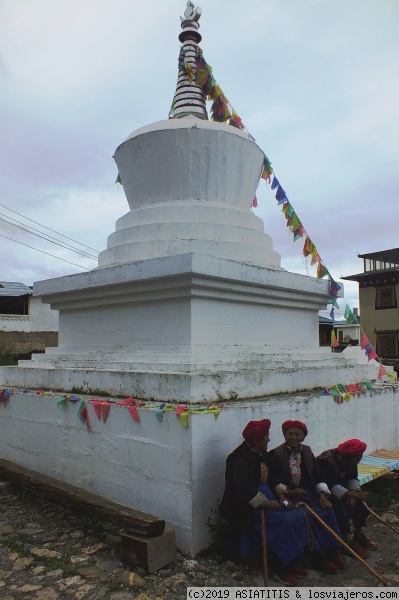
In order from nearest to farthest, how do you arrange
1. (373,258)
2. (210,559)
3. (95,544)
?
(210,559) → (95,544) → (373,258)

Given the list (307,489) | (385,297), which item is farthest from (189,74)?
(385,297)

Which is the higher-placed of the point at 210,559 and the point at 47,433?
the point at 47,433

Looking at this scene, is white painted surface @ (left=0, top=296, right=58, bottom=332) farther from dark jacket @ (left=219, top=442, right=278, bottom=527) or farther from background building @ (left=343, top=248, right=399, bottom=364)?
dark jacket @ (left=219, top=442, right=278, bottom=527)

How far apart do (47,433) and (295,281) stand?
9.57 ft

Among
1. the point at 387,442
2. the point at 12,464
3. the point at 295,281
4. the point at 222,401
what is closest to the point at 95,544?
the point at 222,401

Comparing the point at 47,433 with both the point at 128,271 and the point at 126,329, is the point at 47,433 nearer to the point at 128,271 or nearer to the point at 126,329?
the point at 126,329

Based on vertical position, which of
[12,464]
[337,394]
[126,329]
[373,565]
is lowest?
[373,565]

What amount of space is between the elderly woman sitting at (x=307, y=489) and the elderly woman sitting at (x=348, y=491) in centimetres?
12

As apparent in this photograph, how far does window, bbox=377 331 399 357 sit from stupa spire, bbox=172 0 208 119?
2143cm

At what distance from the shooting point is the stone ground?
2.91 m

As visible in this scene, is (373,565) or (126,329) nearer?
(373,565)

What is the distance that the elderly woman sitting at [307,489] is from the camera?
126 inches

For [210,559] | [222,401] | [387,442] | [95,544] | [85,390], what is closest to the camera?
[210,559]

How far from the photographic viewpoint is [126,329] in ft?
16.1
